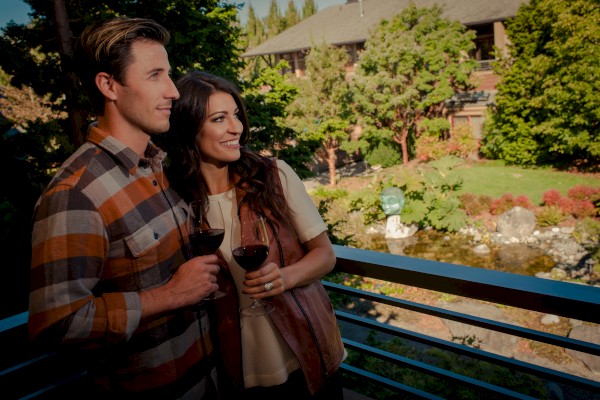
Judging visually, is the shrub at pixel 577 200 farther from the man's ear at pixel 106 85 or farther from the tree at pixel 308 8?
the tree at pixel 308 8

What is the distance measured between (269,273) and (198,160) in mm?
671

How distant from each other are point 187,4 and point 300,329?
8.23m

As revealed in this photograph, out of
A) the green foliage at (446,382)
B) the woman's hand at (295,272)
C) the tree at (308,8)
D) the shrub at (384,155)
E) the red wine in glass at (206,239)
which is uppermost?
the tree at (308,8)

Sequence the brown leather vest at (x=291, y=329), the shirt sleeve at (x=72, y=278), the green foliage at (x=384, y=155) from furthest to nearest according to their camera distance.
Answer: the green foliage at (x=384, y=155) < the brown leather vest at (x=291, y=329) < the shirt sleeve at (x=72, y=278)

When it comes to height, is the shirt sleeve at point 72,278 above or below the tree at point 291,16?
below

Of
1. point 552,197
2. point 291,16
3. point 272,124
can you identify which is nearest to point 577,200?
point 552,197

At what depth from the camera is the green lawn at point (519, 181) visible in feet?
52.5

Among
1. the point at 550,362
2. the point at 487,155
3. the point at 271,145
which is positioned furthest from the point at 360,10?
the point at 550,362

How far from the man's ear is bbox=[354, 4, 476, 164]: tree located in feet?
63.7

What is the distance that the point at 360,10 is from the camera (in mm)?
29672

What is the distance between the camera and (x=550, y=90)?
1678 cm

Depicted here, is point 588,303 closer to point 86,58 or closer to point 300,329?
point 300,329

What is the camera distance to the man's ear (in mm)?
1445

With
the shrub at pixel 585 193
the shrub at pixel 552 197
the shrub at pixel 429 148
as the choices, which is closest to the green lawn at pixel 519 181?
the shrub at pixel 552 197
